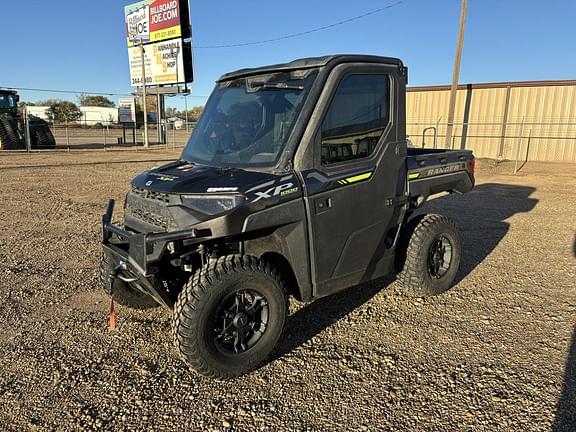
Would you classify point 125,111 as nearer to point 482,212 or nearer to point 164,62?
point 164,62

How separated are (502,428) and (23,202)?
10050 millimetres

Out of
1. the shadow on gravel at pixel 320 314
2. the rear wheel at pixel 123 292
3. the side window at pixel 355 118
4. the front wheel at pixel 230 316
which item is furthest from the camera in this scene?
the rear wheel at pixel 123 292

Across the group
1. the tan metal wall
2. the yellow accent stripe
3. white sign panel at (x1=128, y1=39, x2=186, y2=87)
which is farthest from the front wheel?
white sign panel at (x1=128, y1=39, x2=186, y2=87)

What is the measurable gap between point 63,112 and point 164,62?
28612mm

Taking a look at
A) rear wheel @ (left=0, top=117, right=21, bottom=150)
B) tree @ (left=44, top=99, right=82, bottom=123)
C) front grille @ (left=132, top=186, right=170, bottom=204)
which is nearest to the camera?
front grille @ (left=132, top=186, right=170, bottom=204)

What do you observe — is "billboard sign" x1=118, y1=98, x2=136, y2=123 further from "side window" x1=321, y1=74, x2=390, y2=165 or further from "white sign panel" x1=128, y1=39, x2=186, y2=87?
"side window" x1=321, y1=74, x2=390, y2=165

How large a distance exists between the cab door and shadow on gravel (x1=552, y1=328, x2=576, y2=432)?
5.39 feet

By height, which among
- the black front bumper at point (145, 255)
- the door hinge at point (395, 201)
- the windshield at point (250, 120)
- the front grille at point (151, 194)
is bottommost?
the black front bumper at point (145, 255)

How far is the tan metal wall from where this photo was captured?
19.8 m

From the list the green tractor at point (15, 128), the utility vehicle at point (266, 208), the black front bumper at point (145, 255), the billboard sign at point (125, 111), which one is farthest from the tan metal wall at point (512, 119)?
the billboard sign at point (125, 111)

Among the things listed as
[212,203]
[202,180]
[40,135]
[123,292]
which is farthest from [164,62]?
[212,203]

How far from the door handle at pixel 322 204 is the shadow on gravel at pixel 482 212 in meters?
2.54

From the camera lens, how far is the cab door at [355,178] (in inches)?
140

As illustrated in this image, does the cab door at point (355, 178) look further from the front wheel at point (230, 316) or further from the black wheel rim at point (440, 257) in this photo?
the black wheel rim at point (440, 257)
